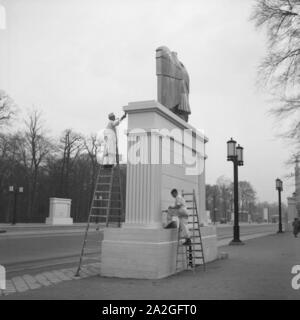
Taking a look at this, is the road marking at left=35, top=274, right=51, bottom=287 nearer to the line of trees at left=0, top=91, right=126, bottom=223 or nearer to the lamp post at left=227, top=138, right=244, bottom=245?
the lamp post at left=227, top=138, right=244, bottom=245

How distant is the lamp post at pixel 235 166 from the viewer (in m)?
21.8

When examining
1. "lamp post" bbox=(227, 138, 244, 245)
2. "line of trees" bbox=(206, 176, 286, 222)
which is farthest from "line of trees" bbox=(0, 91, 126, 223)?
"line of trees" bbox=(206, 176, 286, 222)

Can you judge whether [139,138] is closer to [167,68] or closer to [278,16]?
[167,68]

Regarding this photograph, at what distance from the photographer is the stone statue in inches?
483

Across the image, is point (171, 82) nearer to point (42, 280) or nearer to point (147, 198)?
point (147, 198)

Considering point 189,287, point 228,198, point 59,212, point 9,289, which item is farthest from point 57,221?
point 228,198

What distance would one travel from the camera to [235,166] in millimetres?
22516

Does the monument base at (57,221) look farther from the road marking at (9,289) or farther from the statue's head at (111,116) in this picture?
the road marking at (9,289)

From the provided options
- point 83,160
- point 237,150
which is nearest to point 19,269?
point 237,150

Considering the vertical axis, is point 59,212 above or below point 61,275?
above

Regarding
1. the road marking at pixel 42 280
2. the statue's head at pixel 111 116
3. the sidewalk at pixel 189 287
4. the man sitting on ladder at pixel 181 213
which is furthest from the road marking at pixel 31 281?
the statue's head at pixel 111 116

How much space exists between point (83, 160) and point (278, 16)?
59.3m

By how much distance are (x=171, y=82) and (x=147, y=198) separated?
161 inches

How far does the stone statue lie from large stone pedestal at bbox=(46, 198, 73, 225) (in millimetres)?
34004
